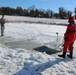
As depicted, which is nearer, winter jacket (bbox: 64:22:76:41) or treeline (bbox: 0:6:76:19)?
winter jacket (bbox: 64:22:76:41)

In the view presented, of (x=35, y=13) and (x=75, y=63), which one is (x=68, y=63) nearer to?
(x=75, y=63)

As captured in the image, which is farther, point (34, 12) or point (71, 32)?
point (34, 12)

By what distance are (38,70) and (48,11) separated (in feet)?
330

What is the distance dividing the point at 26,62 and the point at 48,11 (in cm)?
10002

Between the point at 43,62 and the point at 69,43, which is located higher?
the point at 69,43

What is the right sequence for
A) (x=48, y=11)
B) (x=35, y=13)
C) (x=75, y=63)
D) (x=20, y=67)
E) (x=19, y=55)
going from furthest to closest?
(x=48, y=11) → (x=35, y=13) → (x=19, y=55) → (x=75, y=63) → (x=20, y=67)

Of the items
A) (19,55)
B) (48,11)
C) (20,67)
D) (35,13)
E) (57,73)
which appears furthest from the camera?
(48,11)

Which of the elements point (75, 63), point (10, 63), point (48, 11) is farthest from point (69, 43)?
point (48, 11)

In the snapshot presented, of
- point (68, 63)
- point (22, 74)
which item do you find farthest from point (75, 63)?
point (22, 74)

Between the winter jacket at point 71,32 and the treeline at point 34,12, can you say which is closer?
the winter jacket at point 71,32

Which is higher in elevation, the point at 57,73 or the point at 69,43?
the point at 69,43

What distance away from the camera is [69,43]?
8352mm

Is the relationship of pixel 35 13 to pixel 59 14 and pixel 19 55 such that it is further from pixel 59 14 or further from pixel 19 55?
pixel 19 55

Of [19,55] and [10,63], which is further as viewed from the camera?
[19,55]
